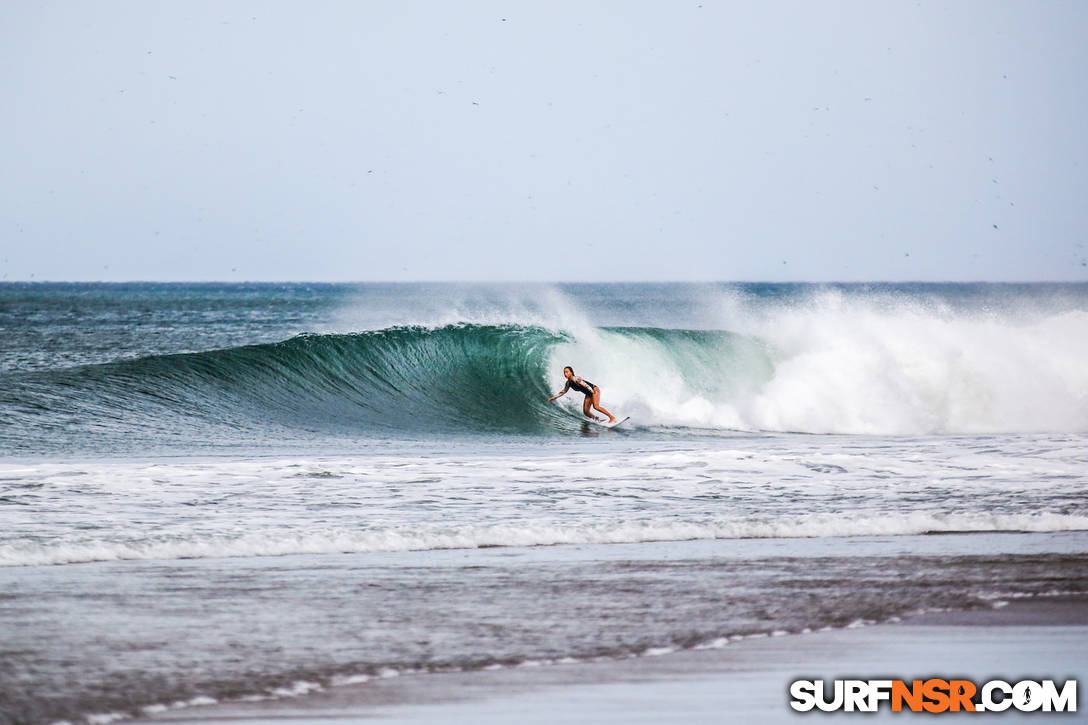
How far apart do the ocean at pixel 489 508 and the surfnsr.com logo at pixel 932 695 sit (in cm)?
67

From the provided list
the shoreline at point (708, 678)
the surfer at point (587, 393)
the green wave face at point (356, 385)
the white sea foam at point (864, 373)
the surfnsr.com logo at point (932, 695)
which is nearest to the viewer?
the shoreline at point (708, 678)

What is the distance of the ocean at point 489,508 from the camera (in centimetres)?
513

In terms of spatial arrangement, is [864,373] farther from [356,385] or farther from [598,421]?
[356,385]

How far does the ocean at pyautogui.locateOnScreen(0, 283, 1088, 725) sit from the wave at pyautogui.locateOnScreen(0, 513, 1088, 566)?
0.08 feet

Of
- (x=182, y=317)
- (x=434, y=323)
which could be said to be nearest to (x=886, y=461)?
(x=434, y=323)

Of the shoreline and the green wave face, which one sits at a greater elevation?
the green wave face

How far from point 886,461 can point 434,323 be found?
40.2 ft

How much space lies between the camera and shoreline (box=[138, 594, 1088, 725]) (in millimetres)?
4219

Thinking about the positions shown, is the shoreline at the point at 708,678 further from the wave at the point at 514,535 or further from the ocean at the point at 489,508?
the wave at the point at 514,535

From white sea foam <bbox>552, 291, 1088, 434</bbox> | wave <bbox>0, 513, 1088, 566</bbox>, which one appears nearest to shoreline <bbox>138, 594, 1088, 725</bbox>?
wave <bbox>0, 513, 1088, 566</bbox>

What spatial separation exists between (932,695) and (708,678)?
867 millimetres

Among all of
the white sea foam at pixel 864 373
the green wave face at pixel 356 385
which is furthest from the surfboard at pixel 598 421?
the white sea foam at pixel 864 373

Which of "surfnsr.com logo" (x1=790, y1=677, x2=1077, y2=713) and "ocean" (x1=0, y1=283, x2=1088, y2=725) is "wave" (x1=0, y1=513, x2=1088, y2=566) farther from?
"surfnsr.com logo" (x1=790, y1=677, x2=1077, y2=713)

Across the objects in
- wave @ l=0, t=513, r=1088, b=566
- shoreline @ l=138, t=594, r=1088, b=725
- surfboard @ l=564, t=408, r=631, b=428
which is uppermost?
surfboard @ l=564, t=408, r=631, b=428
